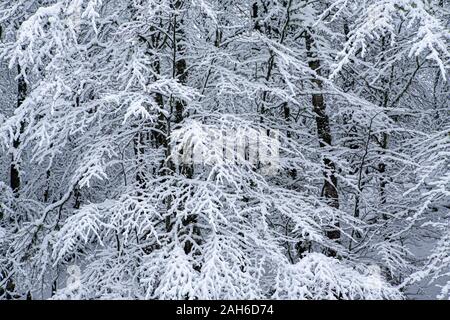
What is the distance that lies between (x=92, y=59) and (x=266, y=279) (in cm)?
366

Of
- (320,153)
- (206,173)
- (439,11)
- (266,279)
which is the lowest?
(266,279)

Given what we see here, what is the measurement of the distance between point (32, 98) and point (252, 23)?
3808 mm

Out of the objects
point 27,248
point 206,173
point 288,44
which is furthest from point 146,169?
point 288,44

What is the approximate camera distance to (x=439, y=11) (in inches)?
252

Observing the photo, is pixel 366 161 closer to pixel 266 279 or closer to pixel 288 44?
pixel 288 44

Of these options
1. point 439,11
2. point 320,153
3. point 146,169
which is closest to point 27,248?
point 146,169

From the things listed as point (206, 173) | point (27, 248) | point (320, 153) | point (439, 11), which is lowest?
point (27, 248)

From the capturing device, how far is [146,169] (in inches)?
265

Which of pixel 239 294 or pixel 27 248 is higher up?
pixel 27 248
